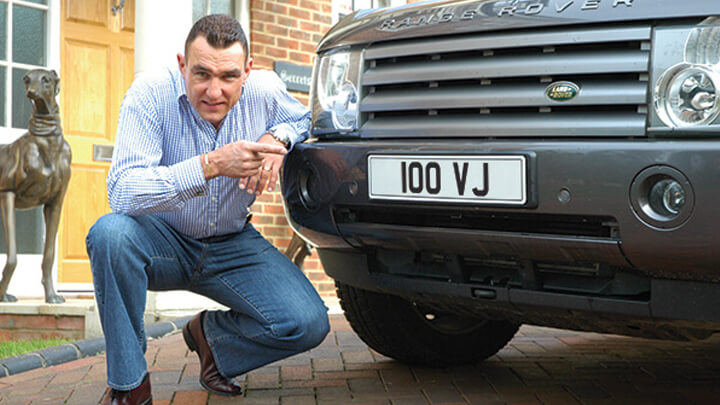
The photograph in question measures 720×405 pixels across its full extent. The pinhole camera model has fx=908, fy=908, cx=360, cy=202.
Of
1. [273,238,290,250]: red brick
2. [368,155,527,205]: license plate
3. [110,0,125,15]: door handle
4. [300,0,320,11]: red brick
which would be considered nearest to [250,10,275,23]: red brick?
[300,0,320,11]: red brick

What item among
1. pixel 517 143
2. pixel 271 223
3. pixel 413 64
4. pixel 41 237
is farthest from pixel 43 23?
pixel 517 143

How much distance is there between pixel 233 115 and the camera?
289 centimetres

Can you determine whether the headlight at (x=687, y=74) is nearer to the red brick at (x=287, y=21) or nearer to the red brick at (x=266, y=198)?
the red brick at (x=266, y=198)

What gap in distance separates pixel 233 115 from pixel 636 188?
1.35 m

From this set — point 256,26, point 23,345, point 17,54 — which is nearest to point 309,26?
point 256,26

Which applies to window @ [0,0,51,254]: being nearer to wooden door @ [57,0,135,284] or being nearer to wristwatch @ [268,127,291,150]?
wooden door @ [57,0,135,284]

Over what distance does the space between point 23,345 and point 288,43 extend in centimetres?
331

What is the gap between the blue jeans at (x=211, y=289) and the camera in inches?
103

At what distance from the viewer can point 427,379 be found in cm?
321

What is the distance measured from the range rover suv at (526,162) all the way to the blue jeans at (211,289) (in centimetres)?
19

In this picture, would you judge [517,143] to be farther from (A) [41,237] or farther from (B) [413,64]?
(A) [41,237]

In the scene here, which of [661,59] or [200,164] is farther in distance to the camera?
[200,164]

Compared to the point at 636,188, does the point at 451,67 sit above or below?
above

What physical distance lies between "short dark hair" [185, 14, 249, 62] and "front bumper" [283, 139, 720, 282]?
0.40m
